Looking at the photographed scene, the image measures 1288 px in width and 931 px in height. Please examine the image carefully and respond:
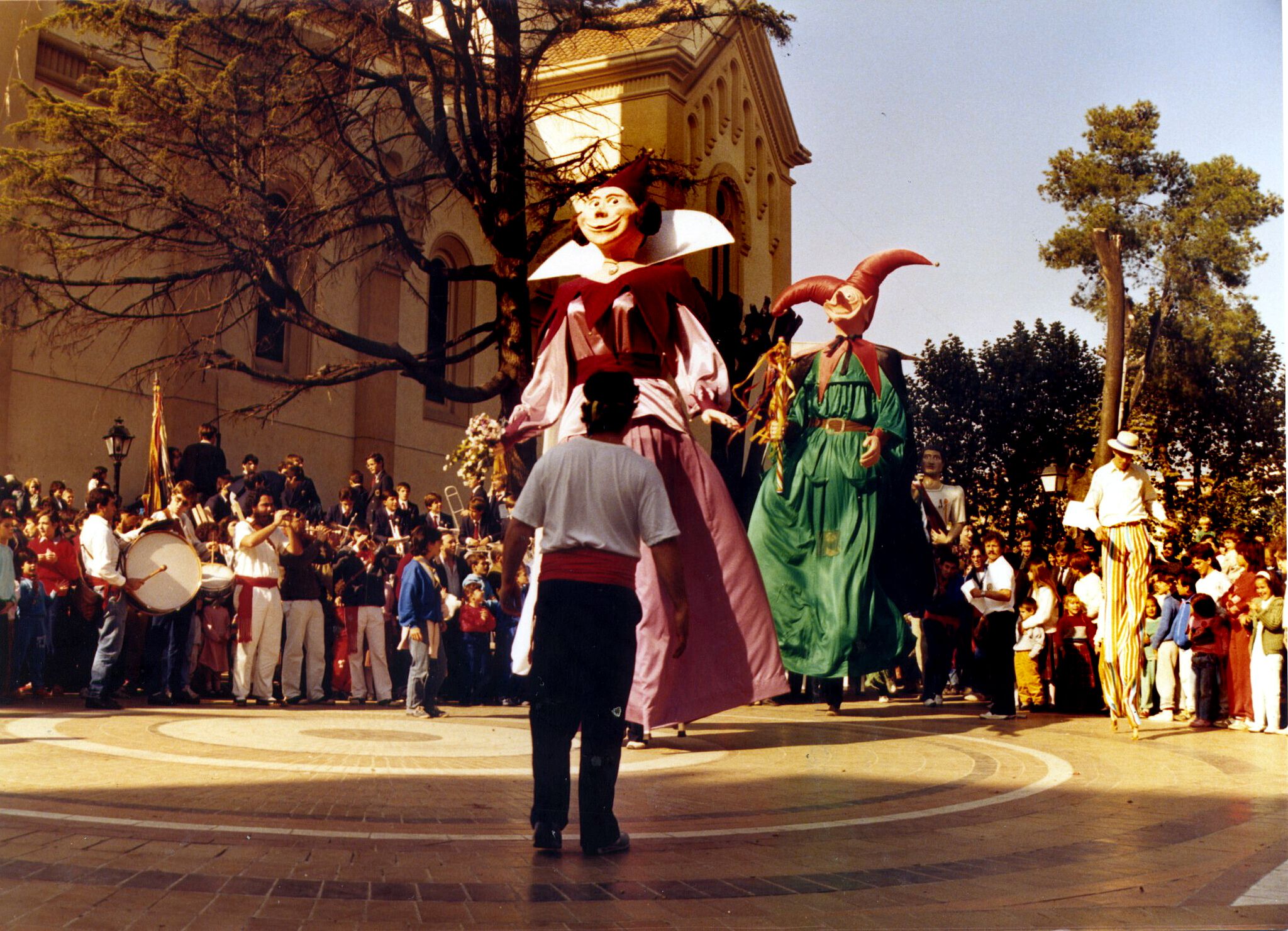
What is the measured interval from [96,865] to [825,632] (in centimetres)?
420

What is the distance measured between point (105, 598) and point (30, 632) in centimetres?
59

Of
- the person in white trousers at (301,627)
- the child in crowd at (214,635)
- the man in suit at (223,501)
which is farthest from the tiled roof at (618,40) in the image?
the child in crowd at (214,635)

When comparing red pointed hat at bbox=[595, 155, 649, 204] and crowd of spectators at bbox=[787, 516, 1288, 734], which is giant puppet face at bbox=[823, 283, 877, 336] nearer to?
red pointed hat at bbox=[595, 155, 649, 204]

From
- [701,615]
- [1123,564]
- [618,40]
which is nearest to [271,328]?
[618,40]

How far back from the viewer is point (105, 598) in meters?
8.95

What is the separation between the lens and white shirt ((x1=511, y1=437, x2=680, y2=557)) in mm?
4570

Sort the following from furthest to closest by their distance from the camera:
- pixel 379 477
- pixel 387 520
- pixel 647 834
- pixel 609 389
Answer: pixel 387 520 < pixel 379 477 < pixel 647 834 < pixel 609 389

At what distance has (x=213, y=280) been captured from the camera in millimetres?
6031

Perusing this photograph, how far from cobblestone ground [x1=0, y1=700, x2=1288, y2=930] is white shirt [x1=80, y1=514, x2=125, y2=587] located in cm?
84

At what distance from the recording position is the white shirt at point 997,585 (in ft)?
33.3

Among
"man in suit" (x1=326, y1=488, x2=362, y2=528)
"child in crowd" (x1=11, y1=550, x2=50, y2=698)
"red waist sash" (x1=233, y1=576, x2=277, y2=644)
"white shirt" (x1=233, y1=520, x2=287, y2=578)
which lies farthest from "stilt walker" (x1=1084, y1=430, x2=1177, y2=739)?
"child in crowd" (x1=11, y1=550, x2=50, y2=698)

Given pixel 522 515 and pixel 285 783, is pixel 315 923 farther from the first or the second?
pixel 285 783

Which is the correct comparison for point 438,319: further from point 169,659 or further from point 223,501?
point 169,659

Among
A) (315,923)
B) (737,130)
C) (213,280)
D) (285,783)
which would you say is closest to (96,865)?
(315,923)
